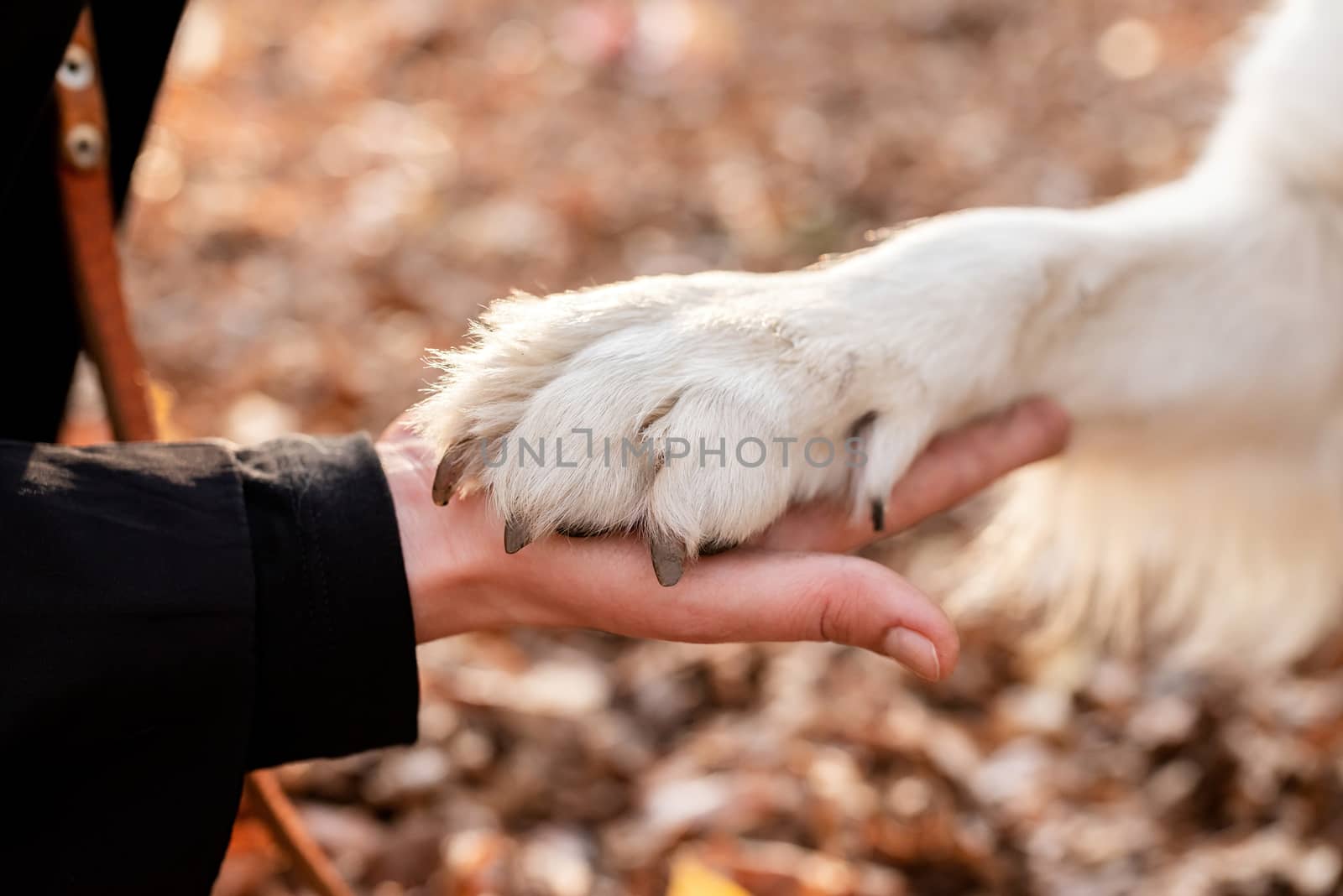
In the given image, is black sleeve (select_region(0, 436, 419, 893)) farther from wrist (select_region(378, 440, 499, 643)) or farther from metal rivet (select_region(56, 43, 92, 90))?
metal rivet (select_region(56, 43, 92, 90))

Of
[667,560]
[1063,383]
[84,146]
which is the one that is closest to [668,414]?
[667,560]

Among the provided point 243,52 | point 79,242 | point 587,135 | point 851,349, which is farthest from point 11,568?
point 243,52

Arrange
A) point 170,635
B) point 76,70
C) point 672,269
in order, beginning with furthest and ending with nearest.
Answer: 1. point 672,269
2. point 76,70
3. point 170,635

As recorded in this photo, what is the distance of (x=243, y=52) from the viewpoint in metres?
4.33

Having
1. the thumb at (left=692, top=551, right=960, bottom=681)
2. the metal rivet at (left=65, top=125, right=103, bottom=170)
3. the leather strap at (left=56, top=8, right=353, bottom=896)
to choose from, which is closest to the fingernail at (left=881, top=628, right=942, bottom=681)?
the thumb at (left=692, top=551, right=960, bottom=681)

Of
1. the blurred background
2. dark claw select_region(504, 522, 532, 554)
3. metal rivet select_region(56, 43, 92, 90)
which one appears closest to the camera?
dark claw select_region(504, 522, 532, 554)

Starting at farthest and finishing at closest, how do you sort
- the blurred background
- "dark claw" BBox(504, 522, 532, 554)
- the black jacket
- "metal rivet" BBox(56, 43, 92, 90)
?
the blurred background, "metal rivet" BBox(56, 43, 92, 90), "dark claw" BBox(504, 522, 532, 554), the black jacket

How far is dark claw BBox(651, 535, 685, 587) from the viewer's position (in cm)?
111

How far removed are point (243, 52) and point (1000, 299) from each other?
375 cm

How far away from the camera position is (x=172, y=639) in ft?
3.43

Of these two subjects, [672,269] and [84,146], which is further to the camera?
[672,269]

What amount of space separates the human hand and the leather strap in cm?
39

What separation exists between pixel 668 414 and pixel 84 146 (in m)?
0.82

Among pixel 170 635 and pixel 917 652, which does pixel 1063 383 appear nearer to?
pixel 917 652
